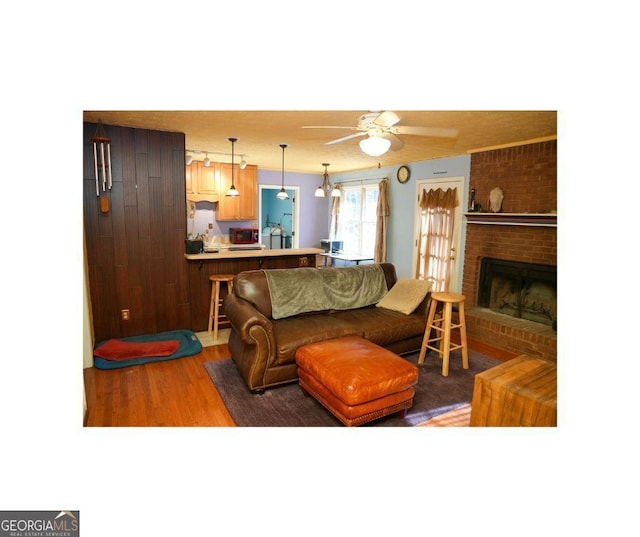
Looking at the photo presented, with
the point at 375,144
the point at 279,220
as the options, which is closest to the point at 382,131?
the point at 375,144

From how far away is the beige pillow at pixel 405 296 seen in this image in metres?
3.57

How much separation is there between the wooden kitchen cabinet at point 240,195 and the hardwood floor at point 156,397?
Result: 340 centimetres

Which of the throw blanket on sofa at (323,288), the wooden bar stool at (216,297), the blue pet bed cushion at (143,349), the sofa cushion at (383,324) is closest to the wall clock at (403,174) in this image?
the throw blanket on sofa at (323,288)

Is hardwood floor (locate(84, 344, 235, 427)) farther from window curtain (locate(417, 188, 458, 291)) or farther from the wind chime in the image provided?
window curtain (locate(417, 188, 458, 291))

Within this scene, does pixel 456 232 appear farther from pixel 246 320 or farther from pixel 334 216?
pixel 246 320

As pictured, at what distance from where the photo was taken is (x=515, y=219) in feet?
12.8

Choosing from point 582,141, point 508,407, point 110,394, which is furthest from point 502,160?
point 110,394

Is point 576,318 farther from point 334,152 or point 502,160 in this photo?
point 334,152

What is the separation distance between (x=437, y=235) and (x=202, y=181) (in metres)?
3.74

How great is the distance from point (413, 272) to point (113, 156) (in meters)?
A: 4.19

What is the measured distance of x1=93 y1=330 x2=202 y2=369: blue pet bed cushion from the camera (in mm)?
3223

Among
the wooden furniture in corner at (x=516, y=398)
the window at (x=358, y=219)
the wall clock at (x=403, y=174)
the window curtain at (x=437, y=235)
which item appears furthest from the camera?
the window at (x=358, y=219)

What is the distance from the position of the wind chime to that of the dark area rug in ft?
6.24

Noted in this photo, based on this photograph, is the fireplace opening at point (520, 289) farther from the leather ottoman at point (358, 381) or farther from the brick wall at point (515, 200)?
the leather ottoman at point (358, 381)
